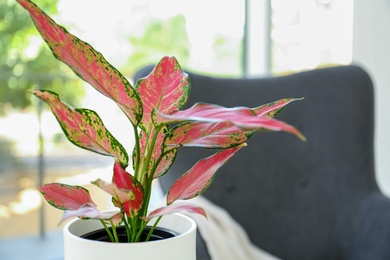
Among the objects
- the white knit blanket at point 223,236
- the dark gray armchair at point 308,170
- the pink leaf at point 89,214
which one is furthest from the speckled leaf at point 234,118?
the dark gray armchair at point 308,170

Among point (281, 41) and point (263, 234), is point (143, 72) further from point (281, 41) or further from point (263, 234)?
point (281, 41)

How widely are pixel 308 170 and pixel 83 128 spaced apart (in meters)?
1.13

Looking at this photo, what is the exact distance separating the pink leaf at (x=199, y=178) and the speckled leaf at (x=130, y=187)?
A: 0.06 meters

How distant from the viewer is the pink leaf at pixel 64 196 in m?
0.57

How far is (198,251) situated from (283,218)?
0.48 m

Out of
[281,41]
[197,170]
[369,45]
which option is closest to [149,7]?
[281,41]

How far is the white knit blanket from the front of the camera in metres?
1.21

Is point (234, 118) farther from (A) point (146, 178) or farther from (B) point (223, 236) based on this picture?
(B) point (223, 236)

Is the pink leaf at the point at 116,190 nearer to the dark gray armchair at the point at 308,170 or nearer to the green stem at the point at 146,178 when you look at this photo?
the green stem at the point at 146,178

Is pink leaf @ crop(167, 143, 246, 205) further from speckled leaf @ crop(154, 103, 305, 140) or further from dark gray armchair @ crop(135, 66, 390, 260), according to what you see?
dark gray armchair @ crop(135, 66, 390, 260)

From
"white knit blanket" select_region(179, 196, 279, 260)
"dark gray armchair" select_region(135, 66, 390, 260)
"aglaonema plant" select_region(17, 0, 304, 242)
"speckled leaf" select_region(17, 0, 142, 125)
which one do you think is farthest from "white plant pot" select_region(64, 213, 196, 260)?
"dark gray armchair" select_region(135, 66, 390, 260)

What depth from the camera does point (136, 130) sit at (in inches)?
22.0

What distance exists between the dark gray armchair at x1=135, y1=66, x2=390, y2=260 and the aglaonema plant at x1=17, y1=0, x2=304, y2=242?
0.85 meters

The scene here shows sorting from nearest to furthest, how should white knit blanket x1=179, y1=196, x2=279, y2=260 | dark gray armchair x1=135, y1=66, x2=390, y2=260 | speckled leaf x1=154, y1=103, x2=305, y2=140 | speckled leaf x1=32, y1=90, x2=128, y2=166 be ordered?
speckled leaf x1=154, y1=103, x2=305, y2=140 < speckled leaf x1=32, y1=90, x2=128, y2=166 < white knit blanket x1=179, y1=196, x2=279, y2=260 < dark gray armchair x1=135, y1=66, x2=390, y2=260
